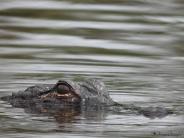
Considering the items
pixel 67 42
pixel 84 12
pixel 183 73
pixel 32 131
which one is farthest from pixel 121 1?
pixel 32 131

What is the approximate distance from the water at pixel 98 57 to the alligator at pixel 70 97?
28cm

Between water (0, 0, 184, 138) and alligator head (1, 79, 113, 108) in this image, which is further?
alligator head (1, 79, 113, 108)

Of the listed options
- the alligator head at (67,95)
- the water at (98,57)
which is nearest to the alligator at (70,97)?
the alligator head at (67,95)

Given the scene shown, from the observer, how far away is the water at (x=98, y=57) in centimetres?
929

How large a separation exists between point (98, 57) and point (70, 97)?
4432 millimetres

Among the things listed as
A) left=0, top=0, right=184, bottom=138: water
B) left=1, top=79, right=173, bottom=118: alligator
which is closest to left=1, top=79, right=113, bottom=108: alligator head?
left=1, top=79, right=173, bottom=118: alligator

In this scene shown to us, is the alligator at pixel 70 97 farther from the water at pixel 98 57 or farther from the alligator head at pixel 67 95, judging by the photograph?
the water at pixel 98 57

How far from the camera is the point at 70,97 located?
10367 mm

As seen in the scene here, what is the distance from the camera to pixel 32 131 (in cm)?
890

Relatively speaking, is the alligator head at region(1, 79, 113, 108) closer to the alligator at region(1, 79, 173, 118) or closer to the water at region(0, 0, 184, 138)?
the alligator at region(1, 79, 173, 118)

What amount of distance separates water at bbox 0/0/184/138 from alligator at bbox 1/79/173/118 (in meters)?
0.28

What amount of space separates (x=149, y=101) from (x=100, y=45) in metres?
5.58

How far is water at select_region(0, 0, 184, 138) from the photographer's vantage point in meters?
9.29

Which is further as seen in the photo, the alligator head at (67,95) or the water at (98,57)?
the alligator head at (67,95)
